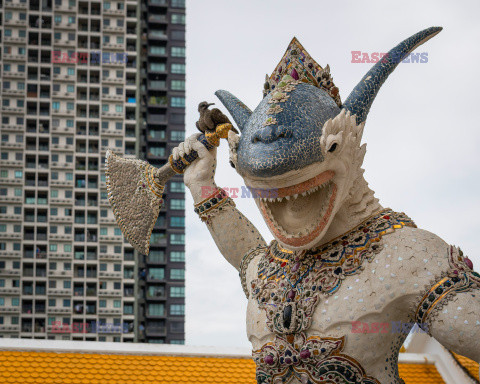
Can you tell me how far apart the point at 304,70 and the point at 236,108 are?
53cm

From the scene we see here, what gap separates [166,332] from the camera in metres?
46.8

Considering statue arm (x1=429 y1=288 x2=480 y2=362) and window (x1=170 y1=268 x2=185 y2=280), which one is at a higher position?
statue arm (x1=429 y1=288 x2=480 y2=362)

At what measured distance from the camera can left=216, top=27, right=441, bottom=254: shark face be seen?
458 centimetres

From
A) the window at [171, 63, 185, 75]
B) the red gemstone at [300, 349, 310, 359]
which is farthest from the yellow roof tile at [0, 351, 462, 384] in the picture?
the window at [171, 63, 185, 75]

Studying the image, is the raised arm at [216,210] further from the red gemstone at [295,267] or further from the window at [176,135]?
the window at [176,135]

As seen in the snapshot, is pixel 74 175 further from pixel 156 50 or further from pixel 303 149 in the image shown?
pixel 303 149

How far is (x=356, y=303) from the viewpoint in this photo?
15.1ft

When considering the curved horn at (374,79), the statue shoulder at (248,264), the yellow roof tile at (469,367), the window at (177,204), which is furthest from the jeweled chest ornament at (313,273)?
the window at (177,204)

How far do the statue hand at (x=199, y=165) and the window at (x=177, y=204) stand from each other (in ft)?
142

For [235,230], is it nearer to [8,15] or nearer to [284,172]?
[284,172]

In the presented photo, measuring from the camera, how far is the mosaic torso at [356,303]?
15.0 feet

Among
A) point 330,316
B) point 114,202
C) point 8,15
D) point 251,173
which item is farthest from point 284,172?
point 8,15

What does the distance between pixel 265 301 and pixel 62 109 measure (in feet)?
142

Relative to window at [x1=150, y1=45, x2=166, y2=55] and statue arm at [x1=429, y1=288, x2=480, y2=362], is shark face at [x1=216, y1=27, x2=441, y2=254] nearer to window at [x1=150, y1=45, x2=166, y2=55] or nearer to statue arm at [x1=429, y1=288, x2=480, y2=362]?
statue arm at [x1=429, y1=288, x2=480, y2=362]
